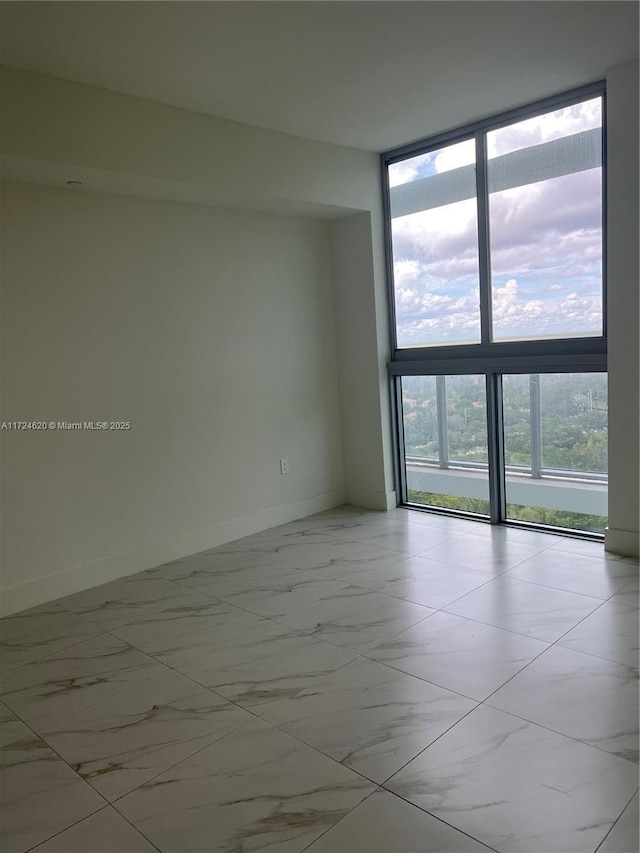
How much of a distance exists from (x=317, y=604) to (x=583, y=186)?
9.53ft

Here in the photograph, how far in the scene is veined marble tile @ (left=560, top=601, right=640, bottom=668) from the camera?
8.78 ft

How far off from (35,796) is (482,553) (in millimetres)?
2747

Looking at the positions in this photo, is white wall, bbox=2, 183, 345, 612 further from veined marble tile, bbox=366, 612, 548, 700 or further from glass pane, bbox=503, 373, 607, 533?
veined marble tile, bbox=366, 612, 548, 700

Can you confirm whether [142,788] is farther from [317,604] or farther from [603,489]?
[603,489]

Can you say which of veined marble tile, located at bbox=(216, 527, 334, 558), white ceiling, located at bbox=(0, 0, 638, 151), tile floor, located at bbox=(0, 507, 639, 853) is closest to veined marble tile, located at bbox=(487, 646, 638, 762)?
tile floor, located at bbox=(0, 507, 639, 853)

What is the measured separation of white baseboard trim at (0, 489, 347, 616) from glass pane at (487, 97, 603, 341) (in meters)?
2.01

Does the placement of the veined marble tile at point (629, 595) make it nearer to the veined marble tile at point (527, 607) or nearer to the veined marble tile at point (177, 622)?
the veined marble tile at point (527, 607)

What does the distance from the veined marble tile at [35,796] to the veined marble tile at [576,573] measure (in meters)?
2.40

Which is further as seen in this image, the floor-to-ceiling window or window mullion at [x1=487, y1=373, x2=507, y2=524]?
window mullion at [x1=487, y1=373, x2=507, y2=524]

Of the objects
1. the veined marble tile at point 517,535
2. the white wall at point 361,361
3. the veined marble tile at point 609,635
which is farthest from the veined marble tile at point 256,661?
the white wall at point 361,361

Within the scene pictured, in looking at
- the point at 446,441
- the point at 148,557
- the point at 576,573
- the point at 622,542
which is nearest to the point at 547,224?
the point at 446,441

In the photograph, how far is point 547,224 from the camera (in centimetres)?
403

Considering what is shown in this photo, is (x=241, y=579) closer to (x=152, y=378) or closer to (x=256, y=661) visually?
(x=256, y=661)

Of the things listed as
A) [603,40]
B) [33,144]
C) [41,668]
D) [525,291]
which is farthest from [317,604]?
[603,40]
